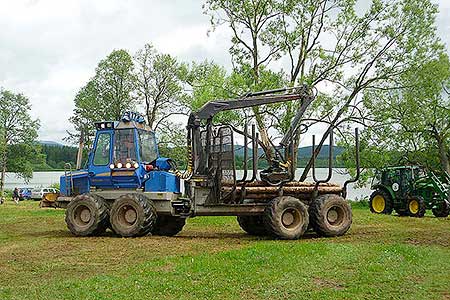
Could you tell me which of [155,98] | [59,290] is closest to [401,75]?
[155,98]

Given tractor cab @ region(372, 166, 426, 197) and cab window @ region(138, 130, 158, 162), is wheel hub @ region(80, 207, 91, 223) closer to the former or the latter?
cab window @ region(138, 130, 158, 162)

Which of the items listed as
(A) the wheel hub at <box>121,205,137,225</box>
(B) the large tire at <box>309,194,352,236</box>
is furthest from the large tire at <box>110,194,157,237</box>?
(B) the large tire at <box>309,194,352,236</box>

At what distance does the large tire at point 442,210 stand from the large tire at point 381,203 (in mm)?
2093

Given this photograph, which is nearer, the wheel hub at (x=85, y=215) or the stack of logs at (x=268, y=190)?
the stack of logs at (x=268, y=190)

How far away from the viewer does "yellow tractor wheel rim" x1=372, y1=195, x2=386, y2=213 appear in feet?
88.0

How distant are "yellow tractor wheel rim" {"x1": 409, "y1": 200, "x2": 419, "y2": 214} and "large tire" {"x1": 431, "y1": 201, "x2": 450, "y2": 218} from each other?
827 mm

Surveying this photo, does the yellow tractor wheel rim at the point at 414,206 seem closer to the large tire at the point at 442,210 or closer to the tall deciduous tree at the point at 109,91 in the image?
the large tire at the point at 442,210

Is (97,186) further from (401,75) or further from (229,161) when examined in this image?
(401,75)

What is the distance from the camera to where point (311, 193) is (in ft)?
49.1

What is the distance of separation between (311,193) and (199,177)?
281 centimetres

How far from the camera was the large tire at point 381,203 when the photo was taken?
2656 cm

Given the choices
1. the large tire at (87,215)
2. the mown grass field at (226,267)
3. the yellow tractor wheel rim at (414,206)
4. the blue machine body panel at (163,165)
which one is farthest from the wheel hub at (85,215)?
the yellow tractor wheel rim at (414,206)

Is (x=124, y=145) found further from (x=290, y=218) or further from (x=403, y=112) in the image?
(x=403, y=112)

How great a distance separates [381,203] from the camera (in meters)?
26.9
